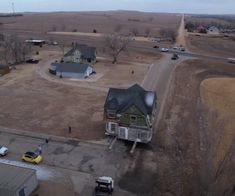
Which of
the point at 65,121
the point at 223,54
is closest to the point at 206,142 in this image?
the point at 65,121

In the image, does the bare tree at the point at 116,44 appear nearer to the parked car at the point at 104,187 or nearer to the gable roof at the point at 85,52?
the gable roof at the point at 85,52

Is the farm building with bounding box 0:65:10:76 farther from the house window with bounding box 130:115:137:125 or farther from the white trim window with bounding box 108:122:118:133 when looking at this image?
the house window with bounding box 130:115:137:125

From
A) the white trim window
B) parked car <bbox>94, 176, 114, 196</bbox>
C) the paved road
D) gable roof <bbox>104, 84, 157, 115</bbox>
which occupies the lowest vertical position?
the paved road

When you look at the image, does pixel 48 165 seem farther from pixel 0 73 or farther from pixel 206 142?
pixel 0 73

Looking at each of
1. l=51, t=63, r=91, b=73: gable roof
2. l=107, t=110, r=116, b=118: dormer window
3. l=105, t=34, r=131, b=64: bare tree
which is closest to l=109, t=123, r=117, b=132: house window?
l=107, t=110, r=116, b=118: dormer window

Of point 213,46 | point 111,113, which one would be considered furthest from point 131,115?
point 213,46

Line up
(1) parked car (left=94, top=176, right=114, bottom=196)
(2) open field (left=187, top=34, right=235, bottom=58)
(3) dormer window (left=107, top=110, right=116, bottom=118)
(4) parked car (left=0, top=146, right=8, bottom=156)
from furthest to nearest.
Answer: (2) open field (left=187, top=34, right=235, bottom=58)
(3) dormer window (left=107, top=110, right=116, bottom=118)
(4) parked car (left=0, top=146, right=8, bottom=156)
(1) parked car (left=94, top=176, right=114, bottom=196)
